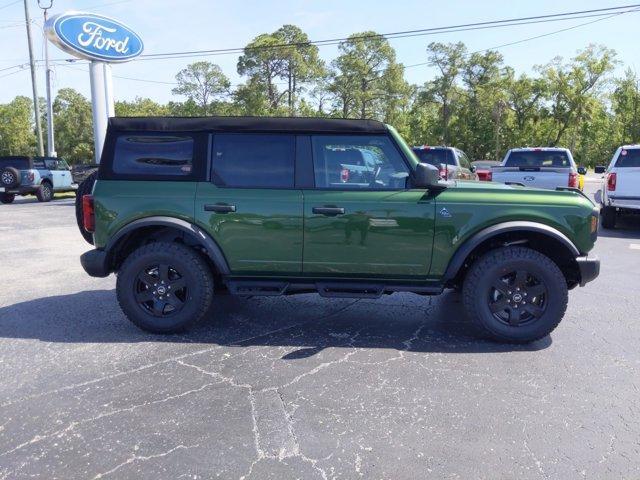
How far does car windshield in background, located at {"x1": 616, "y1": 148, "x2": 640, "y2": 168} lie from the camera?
10.7 m

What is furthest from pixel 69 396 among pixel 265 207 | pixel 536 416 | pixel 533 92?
pixel 533 92

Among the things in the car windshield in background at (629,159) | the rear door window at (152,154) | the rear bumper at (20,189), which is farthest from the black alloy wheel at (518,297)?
the rear bumper at (20,189)

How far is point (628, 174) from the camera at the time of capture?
10312 mm

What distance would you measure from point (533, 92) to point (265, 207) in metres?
50.5

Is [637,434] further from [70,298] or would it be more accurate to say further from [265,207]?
[70,298]

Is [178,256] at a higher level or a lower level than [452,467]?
higher

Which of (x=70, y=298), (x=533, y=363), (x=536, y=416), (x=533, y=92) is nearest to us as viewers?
(x=536, y=416)

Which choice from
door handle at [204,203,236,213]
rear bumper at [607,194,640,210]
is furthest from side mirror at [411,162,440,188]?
rear bumper at [607,194,640,210]

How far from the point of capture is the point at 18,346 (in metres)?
4.27

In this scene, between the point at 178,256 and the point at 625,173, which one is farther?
the point at 625,173

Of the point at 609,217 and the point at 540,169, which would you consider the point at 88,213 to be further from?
the point at 609,217

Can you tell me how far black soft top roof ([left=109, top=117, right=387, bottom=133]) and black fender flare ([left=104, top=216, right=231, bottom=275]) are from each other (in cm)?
80

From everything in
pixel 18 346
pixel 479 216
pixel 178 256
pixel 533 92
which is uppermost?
pixel 533 92

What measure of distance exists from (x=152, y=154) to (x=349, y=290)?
207 cm
